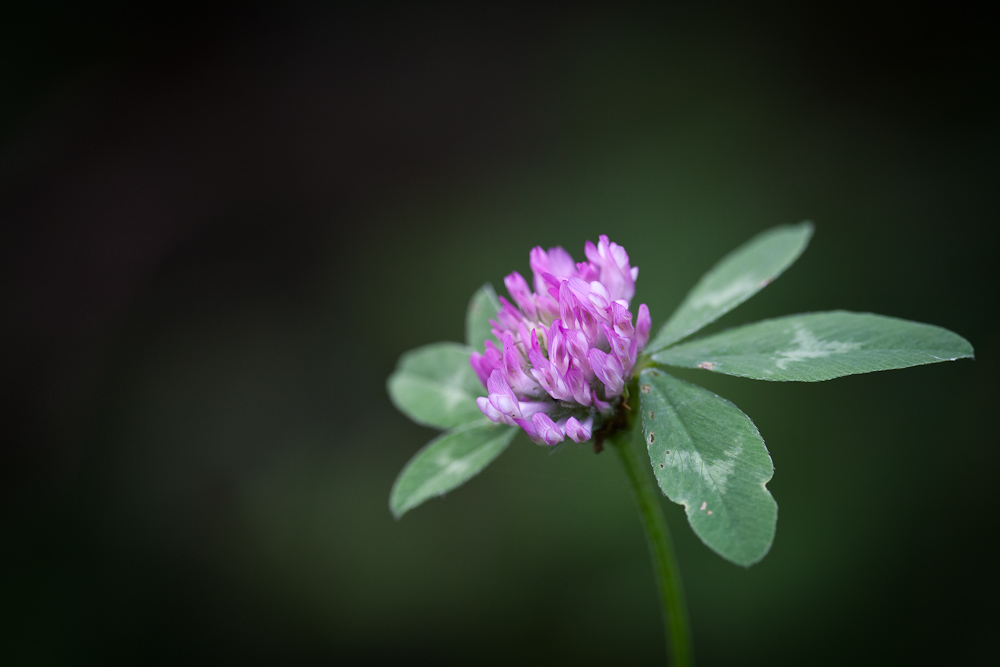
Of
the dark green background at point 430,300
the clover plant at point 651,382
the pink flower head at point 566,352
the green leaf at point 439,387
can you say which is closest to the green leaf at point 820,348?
the clover plant at point 651,382

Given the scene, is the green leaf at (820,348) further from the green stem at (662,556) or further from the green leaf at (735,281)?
the green stem at (662,556)

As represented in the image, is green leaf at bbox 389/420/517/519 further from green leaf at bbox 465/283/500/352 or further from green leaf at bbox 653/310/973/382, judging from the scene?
green leaf at bbox 653/310/973/382

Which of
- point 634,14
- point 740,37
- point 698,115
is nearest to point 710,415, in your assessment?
point 698,115

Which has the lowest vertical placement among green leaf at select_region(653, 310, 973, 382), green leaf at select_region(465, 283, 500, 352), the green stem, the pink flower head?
the green stem

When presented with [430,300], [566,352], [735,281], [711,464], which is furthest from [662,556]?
[430,300]

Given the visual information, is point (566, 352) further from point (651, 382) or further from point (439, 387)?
point (439, 387)

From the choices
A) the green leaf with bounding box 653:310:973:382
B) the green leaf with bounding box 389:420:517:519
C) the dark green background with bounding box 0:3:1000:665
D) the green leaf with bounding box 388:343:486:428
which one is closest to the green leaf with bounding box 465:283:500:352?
the green leaf with bounding box 388:343:486:428
